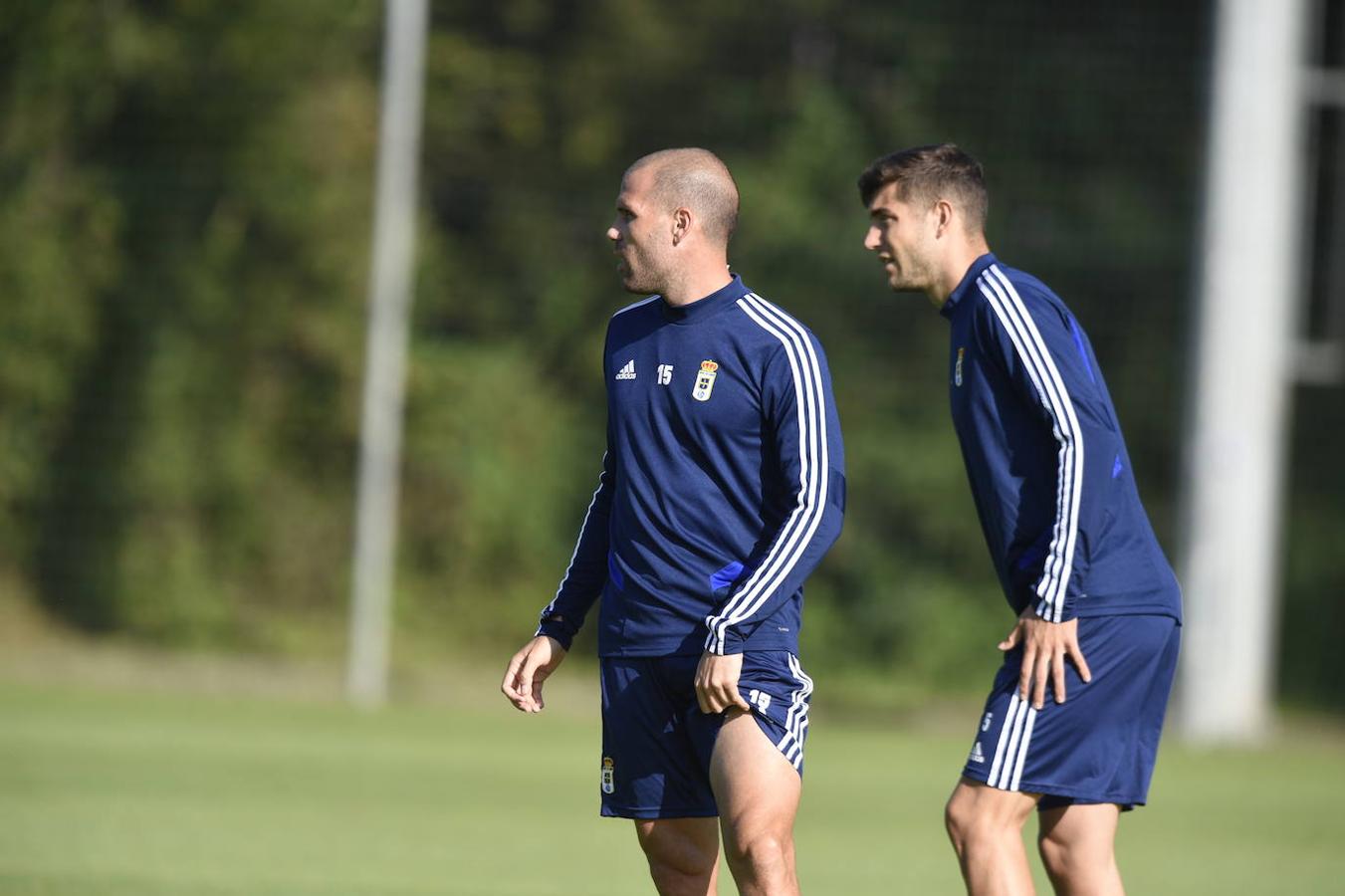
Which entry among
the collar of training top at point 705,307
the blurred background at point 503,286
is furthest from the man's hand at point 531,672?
the blurred background at point 503,286

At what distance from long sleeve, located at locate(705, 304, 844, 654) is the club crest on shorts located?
130mm

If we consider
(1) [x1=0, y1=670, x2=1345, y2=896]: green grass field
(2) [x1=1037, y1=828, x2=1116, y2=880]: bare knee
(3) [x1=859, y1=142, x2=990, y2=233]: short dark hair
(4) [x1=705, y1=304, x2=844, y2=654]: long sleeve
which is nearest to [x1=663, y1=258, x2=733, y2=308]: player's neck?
(4) [x1=705, y1=304, x2=844, y2=654]: long sleeve

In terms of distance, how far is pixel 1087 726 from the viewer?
4.46 meters

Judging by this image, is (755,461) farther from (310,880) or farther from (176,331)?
(176,331)

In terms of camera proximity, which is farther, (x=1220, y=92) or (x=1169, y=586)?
(x=1220, y=92)

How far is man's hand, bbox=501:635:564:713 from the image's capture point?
469 centimetres

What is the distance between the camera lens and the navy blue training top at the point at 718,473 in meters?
4.31

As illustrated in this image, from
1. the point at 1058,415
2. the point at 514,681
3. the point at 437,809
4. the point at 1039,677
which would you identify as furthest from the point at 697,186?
the point at 437,809

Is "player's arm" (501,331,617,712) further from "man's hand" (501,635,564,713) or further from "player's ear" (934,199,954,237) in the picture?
"player's ear" (934,199,954,237)

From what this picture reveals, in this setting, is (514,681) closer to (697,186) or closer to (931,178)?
(697,186)

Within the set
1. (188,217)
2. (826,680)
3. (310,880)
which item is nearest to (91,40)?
(188,217)

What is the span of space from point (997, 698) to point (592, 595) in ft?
3.72

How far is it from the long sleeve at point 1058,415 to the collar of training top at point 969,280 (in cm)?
11

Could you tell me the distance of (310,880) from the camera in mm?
6723
